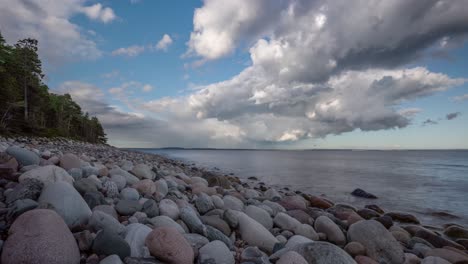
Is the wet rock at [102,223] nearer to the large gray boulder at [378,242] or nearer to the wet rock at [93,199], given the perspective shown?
the wet rock at [93,199]

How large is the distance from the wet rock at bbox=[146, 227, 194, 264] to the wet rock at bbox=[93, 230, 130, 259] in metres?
0.26

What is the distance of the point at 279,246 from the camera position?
376 cm

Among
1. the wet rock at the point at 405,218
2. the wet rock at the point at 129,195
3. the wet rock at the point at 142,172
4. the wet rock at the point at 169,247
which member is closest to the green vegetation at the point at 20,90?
the wet rock at the point at 142,172

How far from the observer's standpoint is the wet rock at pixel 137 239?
253 cm

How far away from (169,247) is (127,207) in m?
1.50

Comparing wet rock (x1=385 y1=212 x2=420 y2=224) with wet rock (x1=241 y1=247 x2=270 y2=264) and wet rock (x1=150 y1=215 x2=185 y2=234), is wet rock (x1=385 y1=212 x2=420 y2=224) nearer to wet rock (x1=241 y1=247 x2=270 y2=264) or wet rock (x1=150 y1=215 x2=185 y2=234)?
wet rock (x1=241 y1=247 x2=270 y2=264)

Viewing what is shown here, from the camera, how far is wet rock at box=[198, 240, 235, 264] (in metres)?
2.76

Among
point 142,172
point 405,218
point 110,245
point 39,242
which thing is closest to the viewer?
point 39,242

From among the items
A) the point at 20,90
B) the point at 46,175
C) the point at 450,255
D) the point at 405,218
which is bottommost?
the point at 405,218

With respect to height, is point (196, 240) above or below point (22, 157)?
below

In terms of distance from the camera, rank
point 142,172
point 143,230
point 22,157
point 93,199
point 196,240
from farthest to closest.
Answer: point 142,172
point 22,157
point 93,199
point 196,240
point 143,230

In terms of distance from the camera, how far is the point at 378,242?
4352 millimetres

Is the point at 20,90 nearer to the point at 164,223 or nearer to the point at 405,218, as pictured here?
the point at 164,223

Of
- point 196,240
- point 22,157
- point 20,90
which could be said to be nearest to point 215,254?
point 196,240
